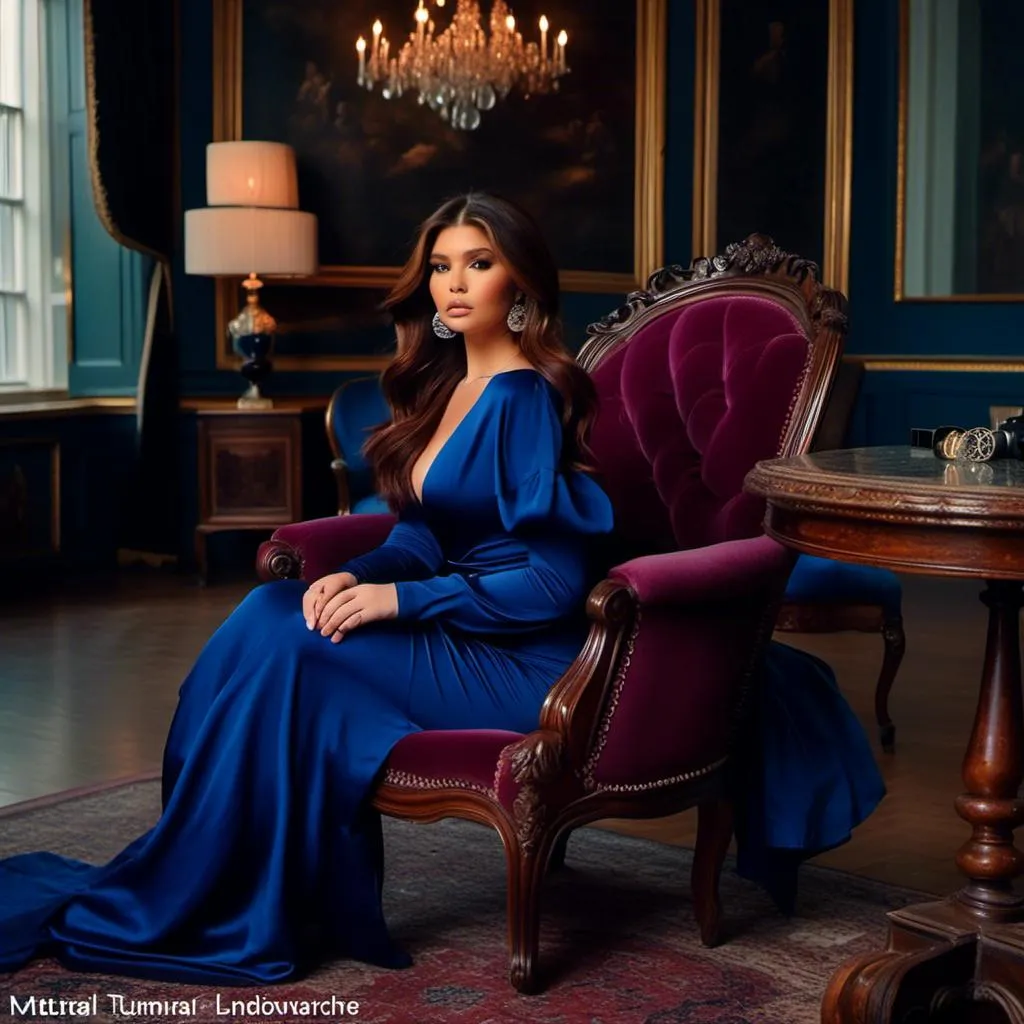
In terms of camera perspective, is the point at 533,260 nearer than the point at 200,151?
Yes

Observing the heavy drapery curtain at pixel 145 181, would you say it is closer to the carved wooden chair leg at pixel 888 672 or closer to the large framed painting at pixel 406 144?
the large framed painting at pixel 406 144

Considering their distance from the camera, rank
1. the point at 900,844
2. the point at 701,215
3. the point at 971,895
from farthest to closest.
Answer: the point at 701,215 → the point at 900,844 → the point at 971,895

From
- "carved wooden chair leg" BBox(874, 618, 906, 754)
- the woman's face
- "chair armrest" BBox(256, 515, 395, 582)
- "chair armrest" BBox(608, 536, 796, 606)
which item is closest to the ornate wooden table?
"chair armrest" BBox(608, 536, 796, 606)

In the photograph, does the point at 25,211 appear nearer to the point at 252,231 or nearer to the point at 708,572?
the point at 252,231

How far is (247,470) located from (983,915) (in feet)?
19.4

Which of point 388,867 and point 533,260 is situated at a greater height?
point 533,260

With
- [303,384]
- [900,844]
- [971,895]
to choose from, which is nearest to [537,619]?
[971,895]

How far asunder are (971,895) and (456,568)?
3.75 ft

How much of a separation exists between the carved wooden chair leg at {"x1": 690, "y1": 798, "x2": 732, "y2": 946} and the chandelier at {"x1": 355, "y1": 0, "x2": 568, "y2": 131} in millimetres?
5534

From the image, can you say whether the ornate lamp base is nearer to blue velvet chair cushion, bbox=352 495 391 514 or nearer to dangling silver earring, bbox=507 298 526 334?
blue velvet chair cushion, bbox=352 495 391 514

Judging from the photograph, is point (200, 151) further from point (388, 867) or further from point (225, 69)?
point (388, 867)

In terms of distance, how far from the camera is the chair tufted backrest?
3465mm

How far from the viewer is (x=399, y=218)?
9.06 m

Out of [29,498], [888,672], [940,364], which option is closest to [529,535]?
[888,672]
